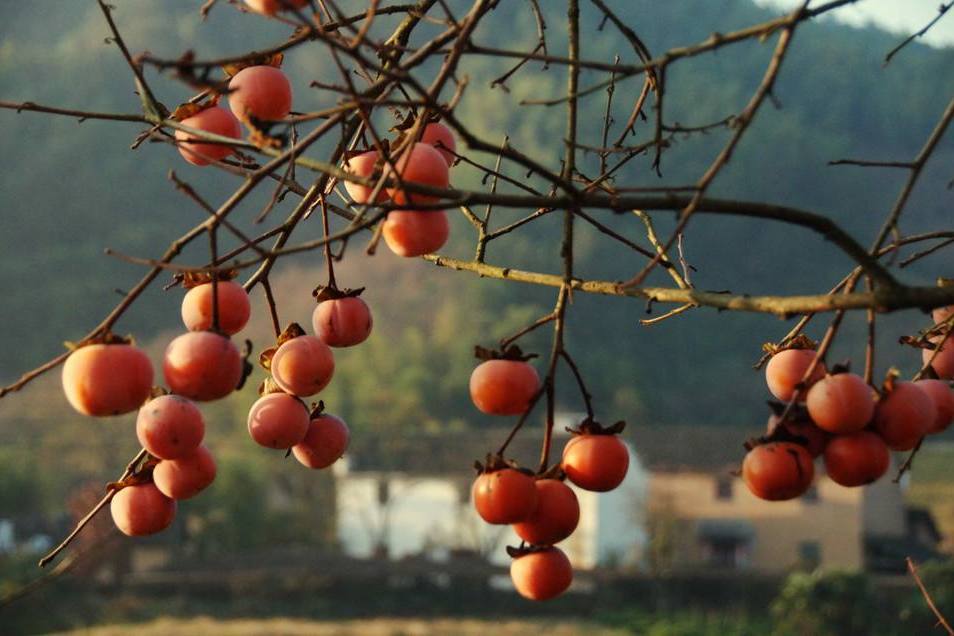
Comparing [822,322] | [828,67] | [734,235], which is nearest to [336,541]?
[822,322]

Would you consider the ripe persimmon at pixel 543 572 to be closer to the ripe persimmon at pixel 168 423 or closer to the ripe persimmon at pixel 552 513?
the ripe persimmon at pixel 552 513

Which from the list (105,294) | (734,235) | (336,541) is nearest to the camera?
(336,541)

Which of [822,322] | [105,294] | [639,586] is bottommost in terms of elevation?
[639,586]

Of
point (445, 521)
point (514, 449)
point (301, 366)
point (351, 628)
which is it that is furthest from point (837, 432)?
point (445, 521)

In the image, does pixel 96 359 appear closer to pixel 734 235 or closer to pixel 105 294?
pixel 734 235

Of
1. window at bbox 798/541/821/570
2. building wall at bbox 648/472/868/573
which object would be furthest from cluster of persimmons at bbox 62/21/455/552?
window at bbox 798/541/821/570

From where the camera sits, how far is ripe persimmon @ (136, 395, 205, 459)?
4.29 feet

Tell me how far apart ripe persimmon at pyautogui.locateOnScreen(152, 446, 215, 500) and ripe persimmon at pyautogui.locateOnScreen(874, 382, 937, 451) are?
2.41ft

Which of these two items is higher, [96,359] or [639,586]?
[639,586]

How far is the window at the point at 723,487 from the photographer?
2473cm

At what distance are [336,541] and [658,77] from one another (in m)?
26.7

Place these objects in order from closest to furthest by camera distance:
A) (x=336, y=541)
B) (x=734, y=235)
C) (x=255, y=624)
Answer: (x=255, y=624)
(x=336, y=541)
(x=734, y=235)

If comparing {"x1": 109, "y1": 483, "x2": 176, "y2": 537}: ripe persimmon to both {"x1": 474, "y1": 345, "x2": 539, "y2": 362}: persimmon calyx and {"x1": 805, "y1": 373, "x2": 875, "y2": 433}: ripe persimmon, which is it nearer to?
{"x1": 474, "y1": 345, "x2": 539, "y2": 362}: persimmon calyx

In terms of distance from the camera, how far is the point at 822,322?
34.0m
